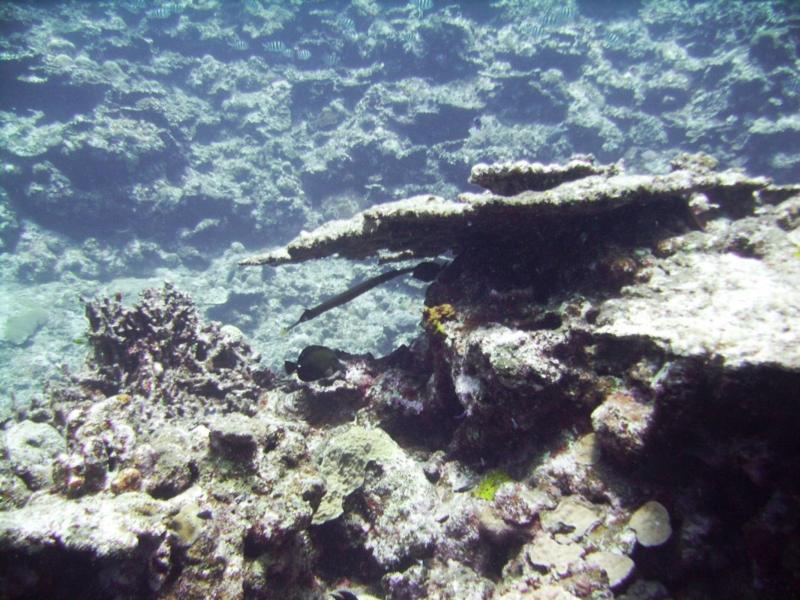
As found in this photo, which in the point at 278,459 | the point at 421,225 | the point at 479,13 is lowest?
the point at 278,459

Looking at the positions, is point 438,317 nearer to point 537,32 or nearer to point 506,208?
point 506,208

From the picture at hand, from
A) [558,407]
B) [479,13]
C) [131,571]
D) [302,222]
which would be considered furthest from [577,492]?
[479,13]

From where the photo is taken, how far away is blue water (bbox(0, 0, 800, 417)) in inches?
589

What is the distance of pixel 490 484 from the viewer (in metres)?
3.49

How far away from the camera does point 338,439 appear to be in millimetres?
3947

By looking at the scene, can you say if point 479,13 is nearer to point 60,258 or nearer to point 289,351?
point 289,351

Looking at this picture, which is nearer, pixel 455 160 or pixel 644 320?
pixel 644 320

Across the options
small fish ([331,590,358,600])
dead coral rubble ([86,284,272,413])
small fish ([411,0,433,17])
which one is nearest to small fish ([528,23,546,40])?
small fish ([411,0,433,17])

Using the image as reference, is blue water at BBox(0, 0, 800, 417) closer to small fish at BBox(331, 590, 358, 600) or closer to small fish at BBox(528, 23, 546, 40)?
small fish at BBox(528, 23, 546, 40)

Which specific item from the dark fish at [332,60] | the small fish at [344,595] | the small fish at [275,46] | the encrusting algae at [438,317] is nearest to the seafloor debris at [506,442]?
the encrusting algae at [438,317]

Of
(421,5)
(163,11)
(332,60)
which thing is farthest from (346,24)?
(163,11)

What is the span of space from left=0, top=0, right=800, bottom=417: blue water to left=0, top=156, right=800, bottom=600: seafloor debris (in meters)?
8.87

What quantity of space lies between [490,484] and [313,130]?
62.4 feet

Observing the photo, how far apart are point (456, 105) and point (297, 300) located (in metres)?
9.56
